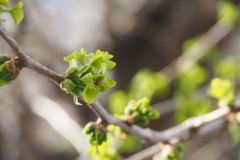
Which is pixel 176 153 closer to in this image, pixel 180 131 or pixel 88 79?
pixel 180 131

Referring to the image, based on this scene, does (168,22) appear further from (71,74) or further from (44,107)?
(71,74)

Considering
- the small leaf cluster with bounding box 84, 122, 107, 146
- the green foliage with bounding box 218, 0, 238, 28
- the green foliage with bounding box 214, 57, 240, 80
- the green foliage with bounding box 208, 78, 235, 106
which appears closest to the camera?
the small leaf cluster with bounding box 84, 122, 107, 146

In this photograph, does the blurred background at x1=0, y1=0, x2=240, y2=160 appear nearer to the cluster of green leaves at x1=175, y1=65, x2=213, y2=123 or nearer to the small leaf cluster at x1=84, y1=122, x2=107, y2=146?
the cluster of green leaves at x1=175, y1=65, x2=213, y2=123

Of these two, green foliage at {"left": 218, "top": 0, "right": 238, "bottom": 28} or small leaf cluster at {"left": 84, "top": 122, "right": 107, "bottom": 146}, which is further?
green foliage at {"left": 218, "top": 0, "right": 238, "bottom": 28}

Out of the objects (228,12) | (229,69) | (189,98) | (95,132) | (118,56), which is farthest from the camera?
(118,56)

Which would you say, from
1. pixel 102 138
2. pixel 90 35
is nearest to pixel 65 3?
pixel 90 35

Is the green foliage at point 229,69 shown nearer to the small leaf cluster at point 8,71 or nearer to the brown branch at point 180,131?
the brown branch at point 180,131

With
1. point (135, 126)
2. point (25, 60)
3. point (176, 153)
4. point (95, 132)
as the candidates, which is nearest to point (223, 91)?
point (176, 153)

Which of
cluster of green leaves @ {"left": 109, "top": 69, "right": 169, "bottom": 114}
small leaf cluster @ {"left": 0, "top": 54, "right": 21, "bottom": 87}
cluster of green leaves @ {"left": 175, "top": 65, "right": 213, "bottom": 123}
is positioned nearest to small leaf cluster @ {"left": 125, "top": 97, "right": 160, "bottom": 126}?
small leaf cluster @ {"left": 0, "top": 54, "right": 21, "bottom": 87}

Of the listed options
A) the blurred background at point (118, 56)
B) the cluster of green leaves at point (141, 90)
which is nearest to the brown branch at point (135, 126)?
the cluster of green leaves at point (141, 90)
